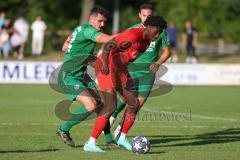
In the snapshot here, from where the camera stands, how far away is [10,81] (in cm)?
2727

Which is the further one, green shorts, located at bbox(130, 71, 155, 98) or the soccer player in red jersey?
green shorts, located at bbox(130, 71, 155, 98)

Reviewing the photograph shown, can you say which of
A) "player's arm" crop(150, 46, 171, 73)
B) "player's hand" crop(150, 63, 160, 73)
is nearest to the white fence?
"player's arm" crop(150, 46, 171, 73)

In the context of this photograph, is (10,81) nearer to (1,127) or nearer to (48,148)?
(1,127)

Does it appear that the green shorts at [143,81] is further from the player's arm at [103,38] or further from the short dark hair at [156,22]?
the player's arm at [103,38]

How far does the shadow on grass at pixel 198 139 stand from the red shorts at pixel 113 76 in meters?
1.19

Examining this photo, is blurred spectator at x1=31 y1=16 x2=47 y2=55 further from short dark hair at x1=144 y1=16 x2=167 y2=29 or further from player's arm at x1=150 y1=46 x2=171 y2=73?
short dark hair at x1=144 y1=16 x2=167 y2=29

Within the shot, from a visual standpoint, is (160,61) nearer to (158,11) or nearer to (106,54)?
(106,54)

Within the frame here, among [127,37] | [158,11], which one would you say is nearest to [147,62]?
[127,37]

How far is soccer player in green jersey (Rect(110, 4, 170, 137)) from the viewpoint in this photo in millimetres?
12734

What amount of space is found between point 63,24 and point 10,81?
23843 mm

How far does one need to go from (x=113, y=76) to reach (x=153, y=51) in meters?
1.71

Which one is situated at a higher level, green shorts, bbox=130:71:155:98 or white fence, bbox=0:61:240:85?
green shorts, bbox=130:71:155:98

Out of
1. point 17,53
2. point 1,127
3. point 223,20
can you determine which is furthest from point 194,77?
point 223,20

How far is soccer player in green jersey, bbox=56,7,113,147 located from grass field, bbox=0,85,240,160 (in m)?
0.60
